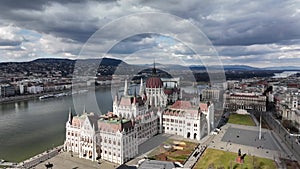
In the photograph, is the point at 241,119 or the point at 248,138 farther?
the point at 241,119

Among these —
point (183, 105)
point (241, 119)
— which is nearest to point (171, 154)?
point (183, 105)

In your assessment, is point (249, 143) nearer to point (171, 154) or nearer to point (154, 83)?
point (171, 154)

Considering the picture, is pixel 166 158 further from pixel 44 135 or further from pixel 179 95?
pixel 179 95

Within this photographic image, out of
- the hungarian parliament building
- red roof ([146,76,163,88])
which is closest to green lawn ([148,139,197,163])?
the hungarian parliament building

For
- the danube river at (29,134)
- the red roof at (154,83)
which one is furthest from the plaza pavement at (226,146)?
the red roof at (154,83)

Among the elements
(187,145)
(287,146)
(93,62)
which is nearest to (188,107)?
(187,145)

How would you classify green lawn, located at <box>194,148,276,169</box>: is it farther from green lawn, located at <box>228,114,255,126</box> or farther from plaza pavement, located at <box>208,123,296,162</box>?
green lawn, located at <box>228,114,255,126</box>

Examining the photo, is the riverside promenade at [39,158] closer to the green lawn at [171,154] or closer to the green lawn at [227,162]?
the green lawn at [171,154]
